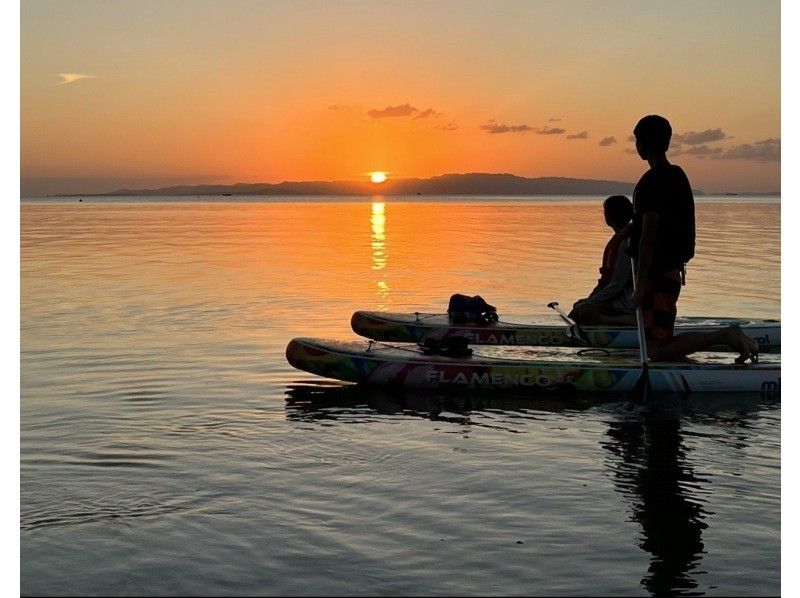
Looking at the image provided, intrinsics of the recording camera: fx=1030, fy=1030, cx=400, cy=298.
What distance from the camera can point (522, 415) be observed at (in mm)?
11227

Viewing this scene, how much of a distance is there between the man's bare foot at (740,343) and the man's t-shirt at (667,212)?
3.67 ft

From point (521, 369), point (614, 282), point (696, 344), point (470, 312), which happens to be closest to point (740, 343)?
point (696, 344)

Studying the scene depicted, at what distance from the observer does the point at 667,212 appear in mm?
10836

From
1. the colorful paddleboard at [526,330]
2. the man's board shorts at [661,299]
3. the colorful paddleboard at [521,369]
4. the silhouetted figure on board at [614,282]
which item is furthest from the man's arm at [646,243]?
the colorful paddleboard at [526,330]

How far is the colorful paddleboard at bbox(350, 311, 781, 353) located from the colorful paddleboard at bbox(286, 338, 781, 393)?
102 cm

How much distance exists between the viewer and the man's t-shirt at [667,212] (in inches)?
423

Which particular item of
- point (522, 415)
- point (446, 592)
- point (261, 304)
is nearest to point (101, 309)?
point (261, 304)

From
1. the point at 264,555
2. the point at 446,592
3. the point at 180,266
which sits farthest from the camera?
the point at 180,266

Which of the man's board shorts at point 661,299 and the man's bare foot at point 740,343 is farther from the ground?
the man's board shorts at point 661,299

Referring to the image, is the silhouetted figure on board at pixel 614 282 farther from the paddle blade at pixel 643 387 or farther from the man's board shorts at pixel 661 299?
the paddle blade at pixel 643 387

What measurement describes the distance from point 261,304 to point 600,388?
36.5 feet

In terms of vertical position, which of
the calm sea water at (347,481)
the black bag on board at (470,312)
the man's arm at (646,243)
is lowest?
the calm sea water at (347,481)

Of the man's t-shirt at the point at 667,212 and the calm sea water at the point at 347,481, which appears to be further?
the man's t-shirt at the point at 667,212
